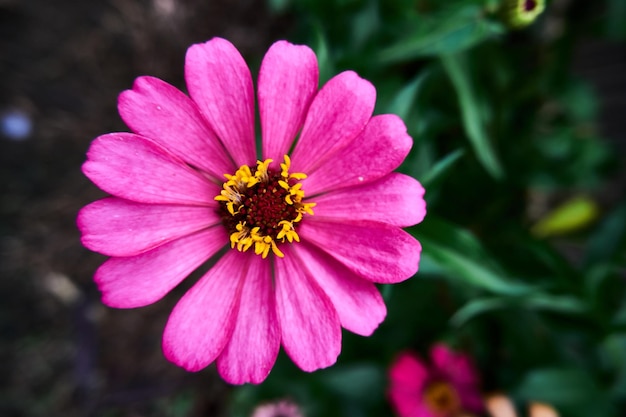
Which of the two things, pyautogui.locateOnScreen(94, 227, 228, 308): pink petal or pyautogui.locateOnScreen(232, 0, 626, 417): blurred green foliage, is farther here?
pyautogui.locateOnScreen(232, 0, 626, 417): blurred green foliage

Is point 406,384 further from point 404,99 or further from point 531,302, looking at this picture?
point 404,99

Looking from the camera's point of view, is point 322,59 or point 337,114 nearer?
point 337,114

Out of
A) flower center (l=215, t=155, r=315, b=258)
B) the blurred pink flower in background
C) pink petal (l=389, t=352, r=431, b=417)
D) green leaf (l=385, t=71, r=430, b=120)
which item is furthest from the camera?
the blurred pink flower in background

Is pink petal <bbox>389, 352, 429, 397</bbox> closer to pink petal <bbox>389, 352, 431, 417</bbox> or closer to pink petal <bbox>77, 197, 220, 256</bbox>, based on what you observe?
pink petal <bbox>389, 352, 431, 417</bbox>

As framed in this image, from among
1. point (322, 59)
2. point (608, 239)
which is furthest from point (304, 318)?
point (608, 239)

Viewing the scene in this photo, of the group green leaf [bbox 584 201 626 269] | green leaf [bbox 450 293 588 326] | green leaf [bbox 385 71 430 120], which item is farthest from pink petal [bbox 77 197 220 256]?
green leaf [bbox 584 201 626 269]

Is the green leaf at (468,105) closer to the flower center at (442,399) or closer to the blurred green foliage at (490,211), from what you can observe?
Answer: the blurred green foliage at (490,211)

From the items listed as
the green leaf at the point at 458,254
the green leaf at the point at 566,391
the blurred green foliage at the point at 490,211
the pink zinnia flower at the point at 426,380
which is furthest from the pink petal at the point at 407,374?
the green leaf at the point at 458,254
